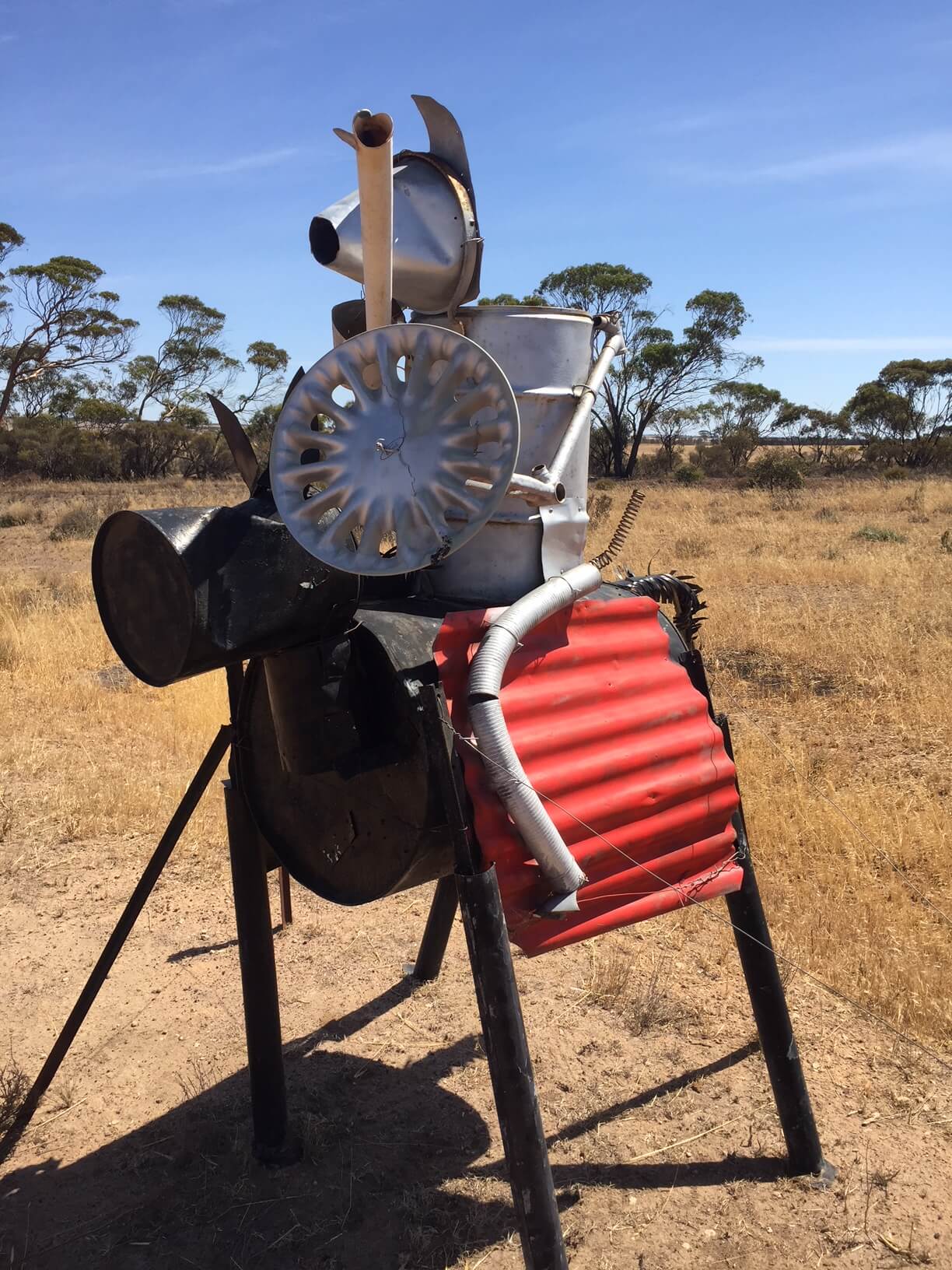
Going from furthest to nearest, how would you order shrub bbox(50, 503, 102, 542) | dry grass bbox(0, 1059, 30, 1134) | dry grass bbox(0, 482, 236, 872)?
1. shrub bbox(50, 503, 102, 542)
2. dry grass bbox(0, 482, 236, 872)
3. dry grass bbox(0, 1059, 30, 1134)

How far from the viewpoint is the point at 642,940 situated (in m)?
4.33

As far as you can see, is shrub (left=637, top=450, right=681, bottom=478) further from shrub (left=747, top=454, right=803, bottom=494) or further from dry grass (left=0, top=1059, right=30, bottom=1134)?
dry grass (left=0, top=1059, right=30, bottom=1134)

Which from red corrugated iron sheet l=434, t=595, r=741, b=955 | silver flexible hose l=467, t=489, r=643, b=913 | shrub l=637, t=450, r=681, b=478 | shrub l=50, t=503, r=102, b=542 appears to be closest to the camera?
silver flexible hose l=467, t=489, r=643, b=913

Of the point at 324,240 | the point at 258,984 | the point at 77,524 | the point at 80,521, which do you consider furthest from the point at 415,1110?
the point at 80,521

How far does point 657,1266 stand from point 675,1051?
97cm

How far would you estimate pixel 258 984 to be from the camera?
9.73 ft

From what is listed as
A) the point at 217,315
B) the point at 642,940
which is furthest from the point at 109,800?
the point at 217,315

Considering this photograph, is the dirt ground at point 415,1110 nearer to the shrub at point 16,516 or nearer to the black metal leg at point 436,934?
the black metal leg at point 436,934

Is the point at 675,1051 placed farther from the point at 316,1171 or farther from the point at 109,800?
the point at 109,800

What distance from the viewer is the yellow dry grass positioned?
4164 mm

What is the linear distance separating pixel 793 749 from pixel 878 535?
9.57m

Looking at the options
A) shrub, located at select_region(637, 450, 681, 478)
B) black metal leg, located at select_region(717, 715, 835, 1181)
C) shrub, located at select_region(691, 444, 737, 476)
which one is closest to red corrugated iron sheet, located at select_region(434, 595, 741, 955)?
black metal leg, located at select_region(717, 715, 835, 1181)

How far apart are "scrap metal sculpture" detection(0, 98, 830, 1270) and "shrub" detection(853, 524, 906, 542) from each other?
12.4 metres

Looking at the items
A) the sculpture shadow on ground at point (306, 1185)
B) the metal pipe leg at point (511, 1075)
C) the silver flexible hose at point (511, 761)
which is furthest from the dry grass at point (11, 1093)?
the silver flexible hose at point (511, 761)
